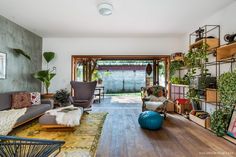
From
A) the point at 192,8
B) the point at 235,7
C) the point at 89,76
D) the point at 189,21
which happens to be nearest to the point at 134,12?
the point at 192,8

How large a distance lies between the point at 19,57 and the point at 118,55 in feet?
10.3

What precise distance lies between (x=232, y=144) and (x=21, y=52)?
208 inches

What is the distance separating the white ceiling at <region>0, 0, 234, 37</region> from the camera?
336 centimetres

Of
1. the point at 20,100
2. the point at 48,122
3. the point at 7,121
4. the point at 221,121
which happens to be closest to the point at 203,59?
the point at 221,121

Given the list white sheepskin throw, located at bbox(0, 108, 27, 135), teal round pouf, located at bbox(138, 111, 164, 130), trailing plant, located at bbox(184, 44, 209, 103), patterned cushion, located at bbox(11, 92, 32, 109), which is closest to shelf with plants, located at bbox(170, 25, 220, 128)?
trailing plant, located at bbox(184, 44, 209, 103)

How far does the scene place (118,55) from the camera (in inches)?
239

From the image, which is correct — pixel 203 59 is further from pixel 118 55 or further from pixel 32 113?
pixel 32 113

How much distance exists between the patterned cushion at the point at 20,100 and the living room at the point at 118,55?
0.02 m

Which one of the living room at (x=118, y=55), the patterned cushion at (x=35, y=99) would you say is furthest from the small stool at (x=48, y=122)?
the patterned cushion at (x=35, y=99)

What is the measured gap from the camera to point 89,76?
8.56 meters

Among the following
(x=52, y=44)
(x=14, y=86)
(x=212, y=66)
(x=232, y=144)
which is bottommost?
(x=232, y=144)

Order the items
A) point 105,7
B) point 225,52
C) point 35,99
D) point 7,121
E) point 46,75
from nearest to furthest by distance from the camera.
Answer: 1. point 7,121
2. point 105,7
3. point 225,52
4. point 35,99
5. point 46,75

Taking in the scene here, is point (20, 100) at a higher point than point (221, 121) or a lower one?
higher

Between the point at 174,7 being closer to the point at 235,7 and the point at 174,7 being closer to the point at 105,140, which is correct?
the point at 235,7
